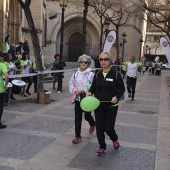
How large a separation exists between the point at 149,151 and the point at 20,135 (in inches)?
110

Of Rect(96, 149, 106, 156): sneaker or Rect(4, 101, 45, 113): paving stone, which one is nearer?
Rect(96, 149, 106, 156): sneaker

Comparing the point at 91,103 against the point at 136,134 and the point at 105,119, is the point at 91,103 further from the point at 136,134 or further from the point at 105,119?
the point at 136,134

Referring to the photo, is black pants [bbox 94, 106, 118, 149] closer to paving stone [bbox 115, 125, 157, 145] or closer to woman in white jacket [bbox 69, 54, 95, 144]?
woman in white jacket [bbox 69, 54, 95, 144]

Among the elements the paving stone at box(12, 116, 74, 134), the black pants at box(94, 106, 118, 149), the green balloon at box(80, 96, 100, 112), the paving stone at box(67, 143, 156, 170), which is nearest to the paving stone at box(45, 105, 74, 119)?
the paving stone at box(12, 116, 74, 134)

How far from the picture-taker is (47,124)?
301 inches

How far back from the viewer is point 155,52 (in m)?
70.5

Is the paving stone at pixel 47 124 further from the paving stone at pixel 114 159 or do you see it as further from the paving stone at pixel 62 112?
the paving stone at pixel 114 159

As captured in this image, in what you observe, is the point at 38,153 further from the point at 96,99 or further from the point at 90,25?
the point at 90,25

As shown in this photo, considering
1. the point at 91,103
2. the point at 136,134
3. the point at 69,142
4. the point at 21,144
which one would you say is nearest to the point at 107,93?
the point at 91,103

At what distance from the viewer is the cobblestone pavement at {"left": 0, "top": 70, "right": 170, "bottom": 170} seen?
4977 millimetres

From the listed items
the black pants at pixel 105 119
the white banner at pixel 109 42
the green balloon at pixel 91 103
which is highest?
the white banner at pixel 109 42

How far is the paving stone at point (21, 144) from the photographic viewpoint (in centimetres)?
535

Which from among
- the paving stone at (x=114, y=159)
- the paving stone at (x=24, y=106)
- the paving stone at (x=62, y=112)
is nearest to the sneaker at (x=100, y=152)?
the paving stone at (x=114, y=159)

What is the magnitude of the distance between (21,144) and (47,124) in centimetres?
174
